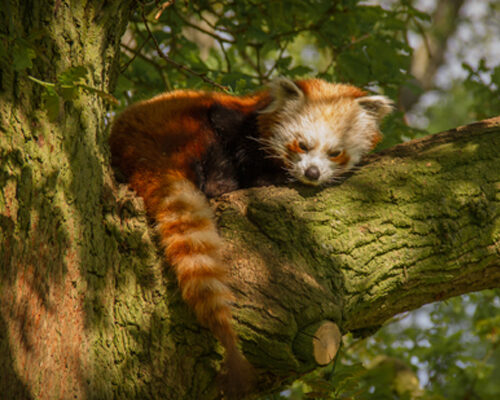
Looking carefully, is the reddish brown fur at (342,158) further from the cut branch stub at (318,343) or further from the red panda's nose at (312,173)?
the cut branch stub at (318,343)

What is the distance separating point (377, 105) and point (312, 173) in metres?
1.01

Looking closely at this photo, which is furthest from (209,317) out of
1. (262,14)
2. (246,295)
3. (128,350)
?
(262,14)

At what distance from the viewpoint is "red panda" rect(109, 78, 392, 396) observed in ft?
6.84

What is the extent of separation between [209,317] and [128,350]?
0.38 metres

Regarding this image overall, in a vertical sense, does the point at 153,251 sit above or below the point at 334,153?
below

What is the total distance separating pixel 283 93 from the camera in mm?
3434

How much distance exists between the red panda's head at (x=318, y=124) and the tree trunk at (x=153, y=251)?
628 mm

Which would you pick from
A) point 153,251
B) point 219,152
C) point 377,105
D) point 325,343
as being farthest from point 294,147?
point 325,343

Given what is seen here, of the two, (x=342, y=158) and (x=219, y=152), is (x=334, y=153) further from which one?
(x=219, y=152)

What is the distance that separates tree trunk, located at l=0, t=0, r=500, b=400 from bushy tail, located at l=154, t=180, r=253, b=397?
3.2 inches

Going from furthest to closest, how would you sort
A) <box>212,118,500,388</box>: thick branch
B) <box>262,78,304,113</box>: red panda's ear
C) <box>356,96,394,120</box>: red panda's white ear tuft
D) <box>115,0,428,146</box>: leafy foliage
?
<box>115,0,428,146</box>: leafy foliage → <box>356,96,394,120</box>: red panda's white ear tuft → <box>262,78,304,113</box>: red panda's ear → <box>212,118,500,388</box>: thick branch

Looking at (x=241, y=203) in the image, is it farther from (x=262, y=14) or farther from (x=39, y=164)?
(x=262, y=14)

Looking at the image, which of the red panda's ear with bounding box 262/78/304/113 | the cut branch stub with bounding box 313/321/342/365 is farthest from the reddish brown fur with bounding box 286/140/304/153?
the cut branch stub with bounding box 313/321/342/365

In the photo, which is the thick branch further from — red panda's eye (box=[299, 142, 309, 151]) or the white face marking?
red panda's eye (box=[299, 142, 309, 151])
